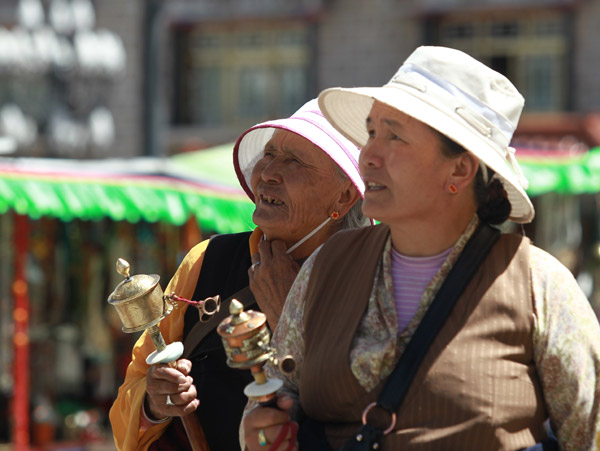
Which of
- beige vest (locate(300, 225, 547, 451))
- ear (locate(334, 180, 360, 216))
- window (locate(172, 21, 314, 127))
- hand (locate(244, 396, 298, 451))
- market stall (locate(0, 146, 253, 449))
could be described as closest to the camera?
beige vest (locate(300, 225, 547, 451))

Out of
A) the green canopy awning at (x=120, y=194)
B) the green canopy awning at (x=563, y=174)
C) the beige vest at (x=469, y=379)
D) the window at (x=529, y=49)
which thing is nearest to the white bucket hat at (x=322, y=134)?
the beige vest at (x=469, y=379)

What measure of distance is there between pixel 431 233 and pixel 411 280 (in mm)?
98

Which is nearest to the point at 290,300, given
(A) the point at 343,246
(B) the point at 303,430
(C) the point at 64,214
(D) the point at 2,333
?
(A) the point at 343,246

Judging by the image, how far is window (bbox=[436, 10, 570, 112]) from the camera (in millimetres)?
13500

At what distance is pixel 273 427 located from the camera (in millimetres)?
1836

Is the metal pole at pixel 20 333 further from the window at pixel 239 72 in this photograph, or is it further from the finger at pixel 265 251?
the window at pixel 239 72

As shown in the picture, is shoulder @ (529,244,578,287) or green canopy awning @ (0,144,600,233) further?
green canopy awning @ (0,144,600,233)

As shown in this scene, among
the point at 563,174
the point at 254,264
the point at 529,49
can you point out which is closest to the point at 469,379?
the point at 254,264

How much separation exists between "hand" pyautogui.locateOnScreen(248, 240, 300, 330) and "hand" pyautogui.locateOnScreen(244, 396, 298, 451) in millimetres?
494

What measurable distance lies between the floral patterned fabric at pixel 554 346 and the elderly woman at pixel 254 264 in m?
0.55

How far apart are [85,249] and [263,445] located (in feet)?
18.8

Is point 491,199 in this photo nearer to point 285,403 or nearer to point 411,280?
point 411,280

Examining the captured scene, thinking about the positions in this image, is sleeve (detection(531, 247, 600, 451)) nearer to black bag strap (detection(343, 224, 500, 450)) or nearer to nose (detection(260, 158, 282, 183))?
black bag strap (detection(343, 224, 500, 450))

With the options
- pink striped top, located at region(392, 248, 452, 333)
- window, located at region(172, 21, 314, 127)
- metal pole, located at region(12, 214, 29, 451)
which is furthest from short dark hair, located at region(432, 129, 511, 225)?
window, located at region(172, 21, 314, 127)
